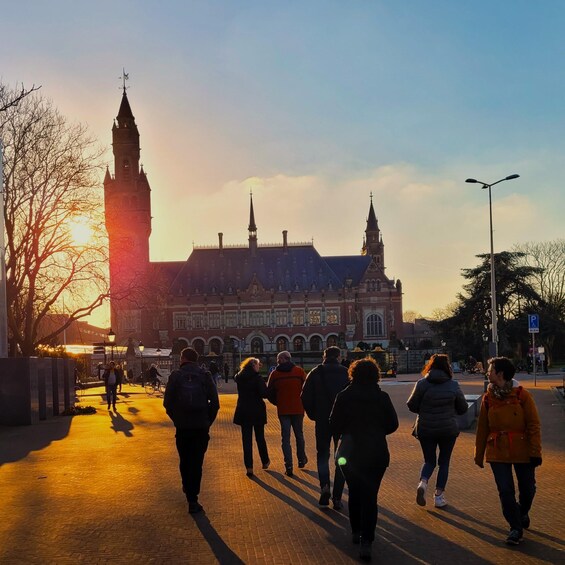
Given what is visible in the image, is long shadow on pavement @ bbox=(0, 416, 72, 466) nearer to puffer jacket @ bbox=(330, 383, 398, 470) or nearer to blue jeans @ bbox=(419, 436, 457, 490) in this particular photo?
blue jeans @ bbox=(419, 436, 457, 490)

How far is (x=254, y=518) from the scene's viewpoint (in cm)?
852

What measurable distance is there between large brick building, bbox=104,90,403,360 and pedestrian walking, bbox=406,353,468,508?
3495 inches

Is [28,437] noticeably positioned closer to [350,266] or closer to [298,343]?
[298,343]

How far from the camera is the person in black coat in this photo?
6.86m

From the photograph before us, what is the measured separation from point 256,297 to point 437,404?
93823 mm

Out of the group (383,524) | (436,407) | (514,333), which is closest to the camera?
(383,524)

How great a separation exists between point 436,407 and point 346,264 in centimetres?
9667

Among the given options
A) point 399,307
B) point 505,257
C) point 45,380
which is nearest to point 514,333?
point 505,257

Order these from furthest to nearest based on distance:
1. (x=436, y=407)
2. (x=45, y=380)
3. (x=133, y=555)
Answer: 1. (x=45, y=380)
2. (x=436, y=407)
3. (x=133, y=555)

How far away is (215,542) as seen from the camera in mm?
7430

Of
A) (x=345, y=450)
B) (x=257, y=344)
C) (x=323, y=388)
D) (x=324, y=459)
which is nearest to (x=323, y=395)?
(x=323, y=388)

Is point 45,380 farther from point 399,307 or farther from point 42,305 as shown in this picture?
point 399,307

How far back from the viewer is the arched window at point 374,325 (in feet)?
329

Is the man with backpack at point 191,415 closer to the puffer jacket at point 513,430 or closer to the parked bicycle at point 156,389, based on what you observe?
the puffer jacket at point 513,430
